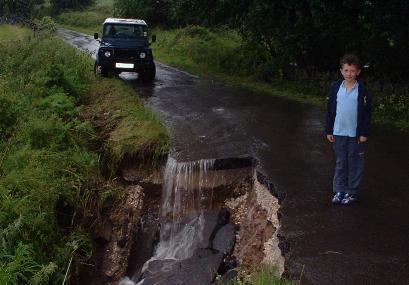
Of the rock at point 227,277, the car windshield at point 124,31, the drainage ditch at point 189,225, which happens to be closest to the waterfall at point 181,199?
the drainage ditch at point 189,225

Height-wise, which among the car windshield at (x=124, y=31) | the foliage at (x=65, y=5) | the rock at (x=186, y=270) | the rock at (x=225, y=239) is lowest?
the rock at (x=186, y=270)

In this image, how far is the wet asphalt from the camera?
485cm

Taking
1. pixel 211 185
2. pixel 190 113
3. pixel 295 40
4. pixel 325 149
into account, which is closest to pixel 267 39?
pixel 295 40

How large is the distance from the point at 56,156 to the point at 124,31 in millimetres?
8415

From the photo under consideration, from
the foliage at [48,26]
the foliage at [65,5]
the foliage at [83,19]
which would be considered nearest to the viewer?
the foliage at [48,26]

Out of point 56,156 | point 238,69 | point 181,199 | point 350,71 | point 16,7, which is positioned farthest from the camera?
point 16,7

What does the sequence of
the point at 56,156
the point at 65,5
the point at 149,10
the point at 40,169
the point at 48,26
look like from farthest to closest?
1. the point at 65,5
2. the point at 149,10
3. the point at 48,26
4. the point at 56,156
5. the point at 40,169

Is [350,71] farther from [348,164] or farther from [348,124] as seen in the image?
[348,164]

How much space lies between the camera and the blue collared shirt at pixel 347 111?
18.5 feet

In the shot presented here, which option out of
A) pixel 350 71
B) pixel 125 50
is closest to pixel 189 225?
pixel 350 71

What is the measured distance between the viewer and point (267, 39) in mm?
15078

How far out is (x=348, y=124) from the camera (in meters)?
5.75

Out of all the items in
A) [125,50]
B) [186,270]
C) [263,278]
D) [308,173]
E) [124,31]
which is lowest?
[186,270]

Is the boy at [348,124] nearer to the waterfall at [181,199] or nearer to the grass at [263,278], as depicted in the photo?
Answer: the grass at [263,278]
